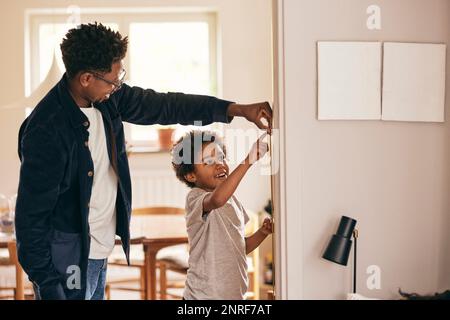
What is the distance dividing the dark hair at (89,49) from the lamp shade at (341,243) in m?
0.71

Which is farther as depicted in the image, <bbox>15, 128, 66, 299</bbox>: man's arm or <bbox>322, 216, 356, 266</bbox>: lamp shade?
<bbox>322, 216, 356, 266</bbox>: lamp shade

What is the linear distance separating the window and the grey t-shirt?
1.70 meters

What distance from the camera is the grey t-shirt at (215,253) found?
1.77 m

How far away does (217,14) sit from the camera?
349 centimetres

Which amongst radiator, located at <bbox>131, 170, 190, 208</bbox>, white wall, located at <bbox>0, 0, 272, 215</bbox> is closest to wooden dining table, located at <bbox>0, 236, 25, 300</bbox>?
white wall, located at <bbox>0, 0, 272, 215</bbox>

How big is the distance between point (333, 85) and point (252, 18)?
1850mm

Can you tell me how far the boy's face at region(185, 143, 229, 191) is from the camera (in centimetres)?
186

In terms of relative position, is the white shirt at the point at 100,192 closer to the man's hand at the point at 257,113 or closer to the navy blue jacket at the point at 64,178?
the navy blue jacket at the point at 64,178

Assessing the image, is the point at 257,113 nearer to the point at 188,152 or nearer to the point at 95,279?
the point at 188,152

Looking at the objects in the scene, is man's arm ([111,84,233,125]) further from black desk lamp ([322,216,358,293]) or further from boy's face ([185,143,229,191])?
black desk lamp ([322,216,358,293])

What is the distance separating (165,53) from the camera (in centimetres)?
365
